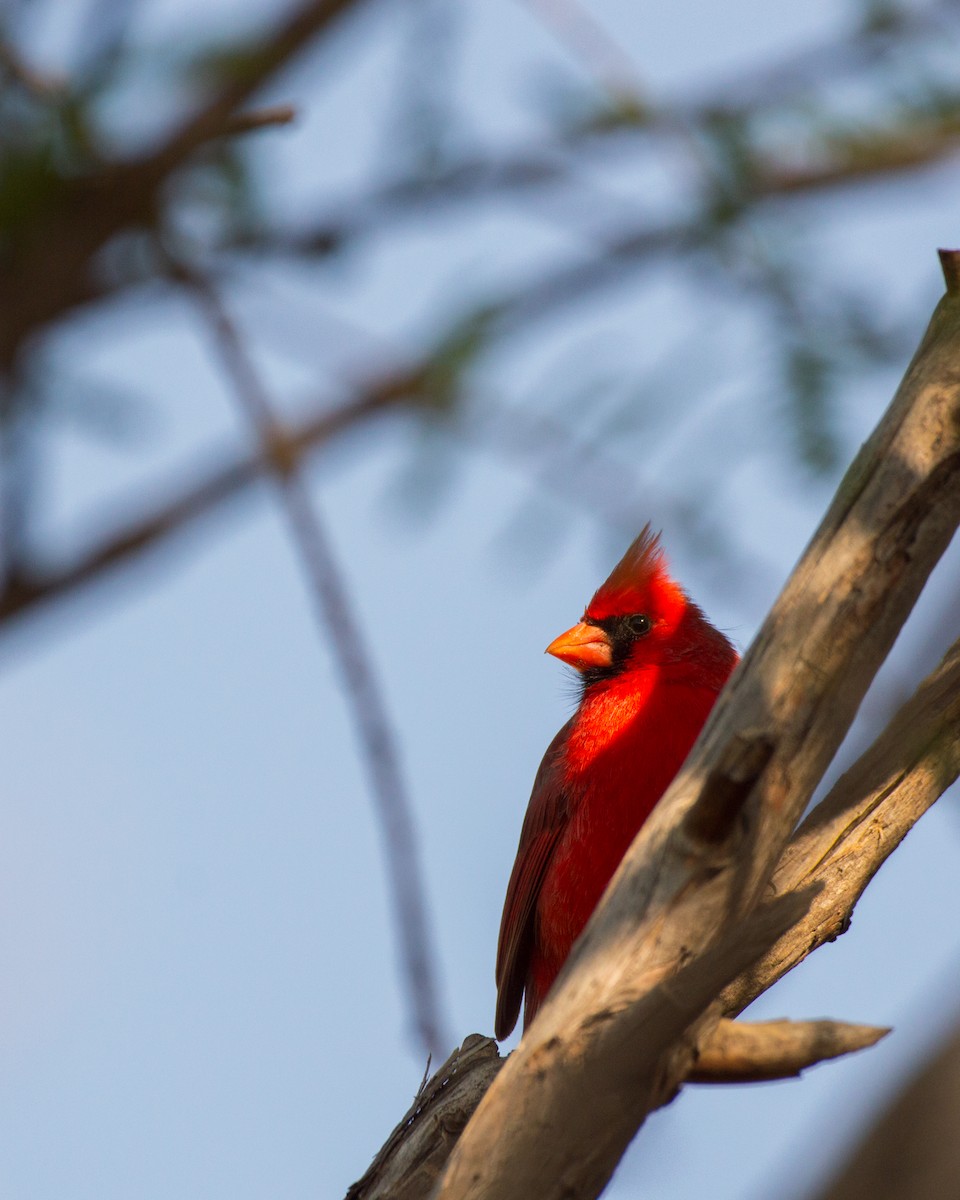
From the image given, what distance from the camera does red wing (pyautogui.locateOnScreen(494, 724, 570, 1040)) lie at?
3.71 meters

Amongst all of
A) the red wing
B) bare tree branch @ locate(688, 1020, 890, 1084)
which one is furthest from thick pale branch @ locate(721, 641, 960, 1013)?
the red wing

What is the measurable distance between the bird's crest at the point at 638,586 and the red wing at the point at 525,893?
24.4 inches

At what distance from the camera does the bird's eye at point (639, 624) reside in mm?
4180

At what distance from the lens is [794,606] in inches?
91.1

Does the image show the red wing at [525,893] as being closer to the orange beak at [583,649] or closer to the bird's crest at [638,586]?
the orange beak at [583,649]

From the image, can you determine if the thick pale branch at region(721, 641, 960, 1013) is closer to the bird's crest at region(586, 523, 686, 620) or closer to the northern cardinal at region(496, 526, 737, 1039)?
the northern cardinal at region(496, 526, 737, 1039)

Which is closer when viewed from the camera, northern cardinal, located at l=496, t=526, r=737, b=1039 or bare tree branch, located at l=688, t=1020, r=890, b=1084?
bare tree branch, located at l=688, t=1020, r=890, b=1084

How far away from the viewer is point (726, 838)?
2.19m

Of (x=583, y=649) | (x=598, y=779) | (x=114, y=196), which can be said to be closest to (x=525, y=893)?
(x=598, y=779)

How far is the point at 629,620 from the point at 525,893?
905mm

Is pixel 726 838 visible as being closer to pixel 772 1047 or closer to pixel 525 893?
pixel 772 1047

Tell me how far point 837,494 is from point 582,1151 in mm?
1110

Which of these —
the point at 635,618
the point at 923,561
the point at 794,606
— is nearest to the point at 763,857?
the point at 794,606

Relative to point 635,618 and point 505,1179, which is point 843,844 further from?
point 635,618
